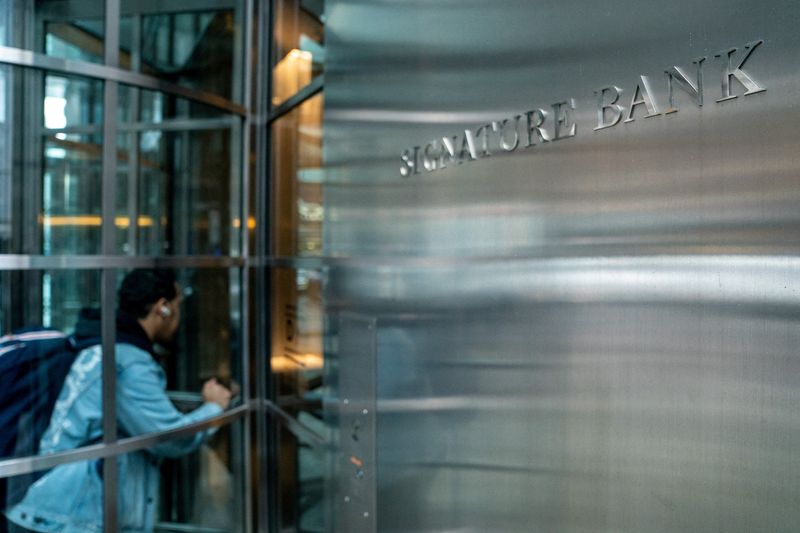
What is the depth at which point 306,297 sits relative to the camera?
142 inches

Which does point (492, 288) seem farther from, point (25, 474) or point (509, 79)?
point (25, 474)

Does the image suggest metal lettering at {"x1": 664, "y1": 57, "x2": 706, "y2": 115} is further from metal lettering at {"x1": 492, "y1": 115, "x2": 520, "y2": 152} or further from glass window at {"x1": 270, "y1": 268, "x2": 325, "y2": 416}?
glass window at {"x1": 270, "y1": 268, "x2": 325, "y2": 416}

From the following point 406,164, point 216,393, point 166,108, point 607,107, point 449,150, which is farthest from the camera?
point 216,393

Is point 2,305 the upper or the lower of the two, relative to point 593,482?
upper

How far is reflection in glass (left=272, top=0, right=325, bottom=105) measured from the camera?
3.40 m

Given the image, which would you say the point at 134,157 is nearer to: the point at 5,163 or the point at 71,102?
the point at 71,102

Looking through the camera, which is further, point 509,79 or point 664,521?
point 509,79

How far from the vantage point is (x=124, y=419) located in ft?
11.1

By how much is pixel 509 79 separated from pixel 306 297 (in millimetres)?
2030

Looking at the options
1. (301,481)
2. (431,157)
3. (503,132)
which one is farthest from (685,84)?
(301,481)

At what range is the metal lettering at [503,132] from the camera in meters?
1.79

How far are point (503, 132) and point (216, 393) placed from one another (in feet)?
8.30

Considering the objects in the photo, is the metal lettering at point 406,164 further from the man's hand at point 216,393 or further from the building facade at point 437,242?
the man's hand at point 216,393

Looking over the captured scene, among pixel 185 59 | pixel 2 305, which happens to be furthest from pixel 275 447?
pixel 185 59
